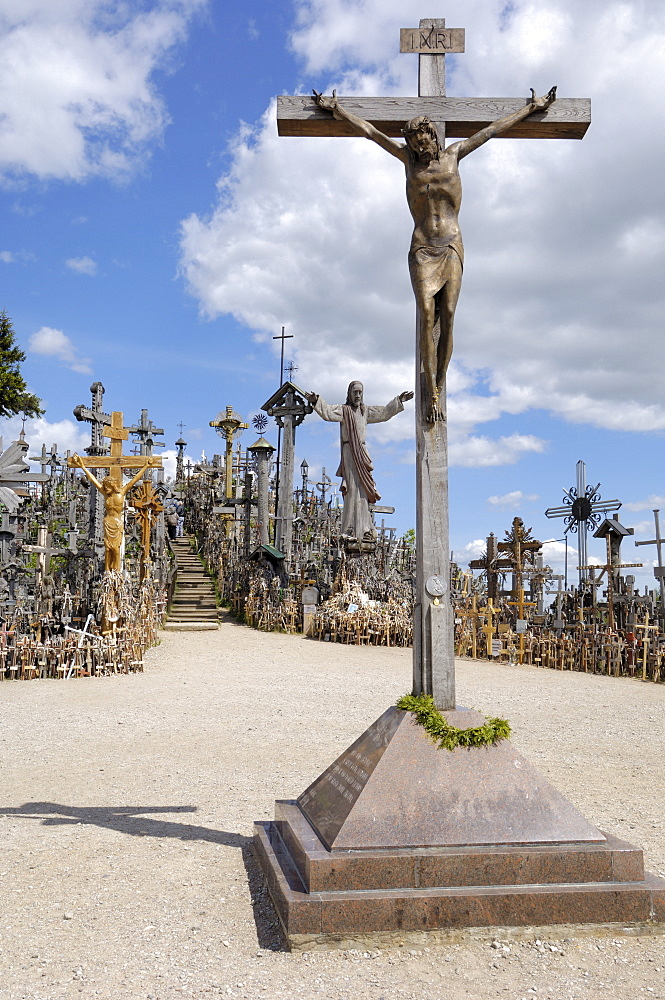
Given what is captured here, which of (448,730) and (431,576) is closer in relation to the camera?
(448,730)

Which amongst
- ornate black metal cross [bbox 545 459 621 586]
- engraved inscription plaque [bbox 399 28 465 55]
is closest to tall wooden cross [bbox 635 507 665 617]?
ornate black metal cross [bbox 545 459 621 586]

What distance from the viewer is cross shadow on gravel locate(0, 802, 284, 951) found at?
188 inches

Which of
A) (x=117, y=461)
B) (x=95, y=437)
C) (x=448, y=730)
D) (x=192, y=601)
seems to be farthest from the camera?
(x=192, y=601)

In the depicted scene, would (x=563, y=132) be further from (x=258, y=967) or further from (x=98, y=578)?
(x=98, y=578)

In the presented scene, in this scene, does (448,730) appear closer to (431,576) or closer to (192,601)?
(431,576)

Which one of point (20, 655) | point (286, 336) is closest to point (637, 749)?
point (20, 655)

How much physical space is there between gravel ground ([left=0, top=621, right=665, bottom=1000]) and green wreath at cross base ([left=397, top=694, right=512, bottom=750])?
0.94m

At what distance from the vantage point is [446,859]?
379 cm

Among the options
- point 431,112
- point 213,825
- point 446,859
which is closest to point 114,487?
point 213,825

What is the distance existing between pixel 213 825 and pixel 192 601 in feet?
58.9

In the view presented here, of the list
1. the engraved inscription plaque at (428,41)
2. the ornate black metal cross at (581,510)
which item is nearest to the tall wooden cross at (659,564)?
the ornate black metal cross at (581,510)

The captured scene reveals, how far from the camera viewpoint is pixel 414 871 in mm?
3770

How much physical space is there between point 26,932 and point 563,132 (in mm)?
5384

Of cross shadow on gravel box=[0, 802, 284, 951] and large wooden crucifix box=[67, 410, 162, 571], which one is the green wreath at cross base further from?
large wooden crucifix box=[67, 410, 162, 571]
